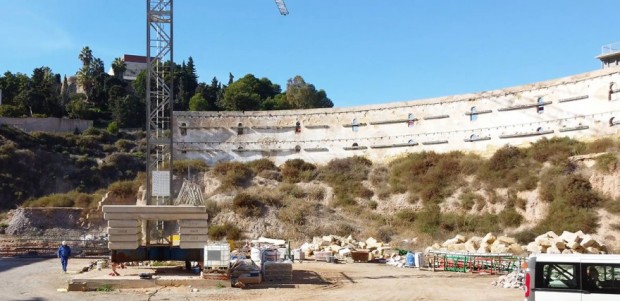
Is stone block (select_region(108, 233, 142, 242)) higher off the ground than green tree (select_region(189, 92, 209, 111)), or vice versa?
green tree (select_region(189, 92, 209, 111))

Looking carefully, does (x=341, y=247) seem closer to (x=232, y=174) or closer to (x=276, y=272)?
(x=276, y=272)

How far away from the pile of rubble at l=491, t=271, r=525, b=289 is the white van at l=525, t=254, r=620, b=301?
829 centimetres

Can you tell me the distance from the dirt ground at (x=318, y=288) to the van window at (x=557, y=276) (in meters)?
5.80

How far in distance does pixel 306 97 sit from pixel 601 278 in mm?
77392

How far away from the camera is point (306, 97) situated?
292 ft

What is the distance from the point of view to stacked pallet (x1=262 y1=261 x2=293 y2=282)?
22.0m

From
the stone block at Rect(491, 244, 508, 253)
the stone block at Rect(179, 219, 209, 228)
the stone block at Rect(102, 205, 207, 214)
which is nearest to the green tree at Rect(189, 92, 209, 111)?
the stone block at Rect(491, 244, 508, 253)

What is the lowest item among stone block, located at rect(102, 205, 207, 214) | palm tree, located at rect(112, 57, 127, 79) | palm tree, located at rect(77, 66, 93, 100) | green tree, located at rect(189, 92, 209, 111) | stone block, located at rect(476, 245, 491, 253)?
stone block, located at rect(476, 245, 491, 253)

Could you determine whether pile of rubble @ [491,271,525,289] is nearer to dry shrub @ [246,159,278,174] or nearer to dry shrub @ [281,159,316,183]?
dry shrub @ [281,159,316,183]

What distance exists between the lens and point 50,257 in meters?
35.0

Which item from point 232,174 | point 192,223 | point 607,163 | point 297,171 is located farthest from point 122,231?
point 297,171

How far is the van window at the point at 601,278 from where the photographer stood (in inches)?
487

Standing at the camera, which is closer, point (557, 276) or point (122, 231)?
point (557, 276)

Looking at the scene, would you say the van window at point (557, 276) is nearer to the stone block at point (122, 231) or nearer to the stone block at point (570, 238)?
the stone block at point (122, 231)
